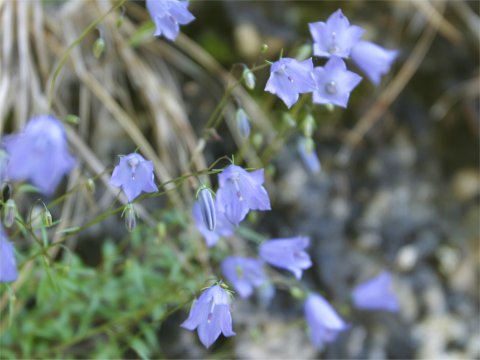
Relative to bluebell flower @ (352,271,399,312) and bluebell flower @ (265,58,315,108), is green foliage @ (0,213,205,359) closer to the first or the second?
bluebell flower @ (352,271,399,312)

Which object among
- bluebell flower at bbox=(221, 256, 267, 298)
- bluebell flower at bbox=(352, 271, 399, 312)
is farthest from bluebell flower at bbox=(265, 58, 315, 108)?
bluebell flower at bbox=(352, 271, 399, 312)

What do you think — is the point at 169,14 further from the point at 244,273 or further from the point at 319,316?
the point at 319,316

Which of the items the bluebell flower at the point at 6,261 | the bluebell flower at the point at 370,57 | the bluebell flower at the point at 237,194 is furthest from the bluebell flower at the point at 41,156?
the bluebell flower at the point at 370,57

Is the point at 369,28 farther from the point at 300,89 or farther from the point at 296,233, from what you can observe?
the point at 300,89

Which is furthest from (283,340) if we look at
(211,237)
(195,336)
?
(211,237)

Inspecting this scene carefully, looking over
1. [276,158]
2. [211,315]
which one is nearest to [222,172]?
[211,315]
